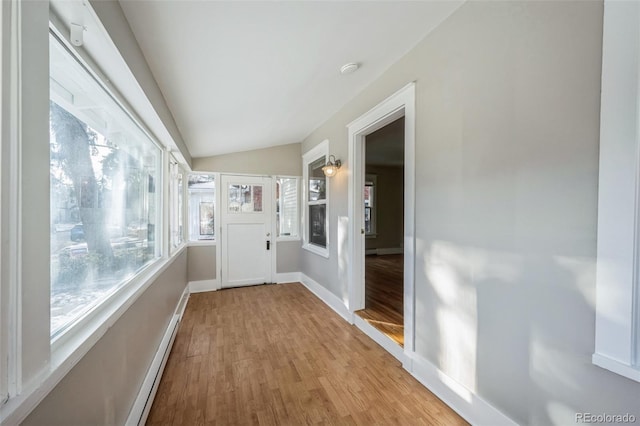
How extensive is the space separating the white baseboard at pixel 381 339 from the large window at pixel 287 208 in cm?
217

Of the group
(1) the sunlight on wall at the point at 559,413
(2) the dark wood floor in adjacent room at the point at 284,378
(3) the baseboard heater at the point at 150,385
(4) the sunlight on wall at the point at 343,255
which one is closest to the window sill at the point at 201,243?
(2) the dark wood floor in adjacent room at the point at 284,378

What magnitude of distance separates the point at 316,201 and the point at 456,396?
2.91 metres

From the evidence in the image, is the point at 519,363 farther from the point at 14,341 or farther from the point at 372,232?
the point at 372,232

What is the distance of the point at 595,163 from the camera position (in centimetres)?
103

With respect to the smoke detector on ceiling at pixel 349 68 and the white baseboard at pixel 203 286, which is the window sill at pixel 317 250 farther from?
the smoke detector on ceiling at pixel 349 68

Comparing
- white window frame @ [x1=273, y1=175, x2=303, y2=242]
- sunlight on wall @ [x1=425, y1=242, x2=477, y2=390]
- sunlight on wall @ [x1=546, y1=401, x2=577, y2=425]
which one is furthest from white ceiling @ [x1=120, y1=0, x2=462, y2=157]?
sunlight on wall @ [x1=546, y1=401, x2=577, y2=425]

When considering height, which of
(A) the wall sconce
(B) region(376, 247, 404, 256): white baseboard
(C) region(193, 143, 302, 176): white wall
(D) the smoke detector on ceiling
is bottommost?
(B) region(376, 247, 404, 256): white baseboard

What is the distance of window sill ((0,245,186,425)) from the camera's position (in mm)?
624

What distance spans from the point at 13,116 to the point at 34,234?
30 centimetres

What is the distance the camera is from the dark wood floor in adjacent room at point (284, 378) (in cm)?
159

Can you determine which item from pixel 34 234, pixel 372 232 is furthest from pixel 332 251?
pixel 372 232

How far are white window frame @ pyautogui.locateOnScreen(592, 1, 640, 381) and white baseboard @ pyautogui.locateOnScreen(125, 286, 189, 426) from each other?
7.40 feet

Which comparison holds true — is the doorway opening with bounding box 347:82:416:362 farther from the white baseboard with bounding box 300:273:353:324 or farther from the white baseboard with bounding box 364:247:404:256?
the white baseboard with bounding box 364:247:404:256

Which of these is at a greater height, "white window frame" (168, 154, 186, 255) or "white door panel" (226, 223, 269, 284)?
"white window frame" (168, 154, 186, 255)
